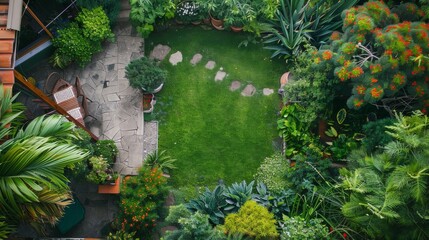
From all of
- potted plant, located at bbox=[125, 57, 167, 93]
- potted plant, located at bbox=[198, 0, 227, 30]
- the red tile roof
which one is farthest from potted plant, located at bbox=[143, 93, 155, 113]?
the red tile roof

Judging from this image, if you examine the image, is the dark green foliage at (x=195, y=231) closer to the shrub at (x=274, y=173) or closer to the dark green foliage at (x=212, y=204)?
the dark green foliage at (x=212, y=204)

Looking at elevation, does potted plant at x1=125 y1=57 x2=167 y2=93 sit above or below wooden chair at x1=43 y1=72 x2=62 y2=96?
below

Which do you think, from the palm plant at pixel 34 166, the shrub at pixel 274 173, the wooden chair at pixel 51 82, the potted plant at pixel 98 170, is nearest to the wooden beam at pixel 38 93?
the palm plant at pixel 34 166

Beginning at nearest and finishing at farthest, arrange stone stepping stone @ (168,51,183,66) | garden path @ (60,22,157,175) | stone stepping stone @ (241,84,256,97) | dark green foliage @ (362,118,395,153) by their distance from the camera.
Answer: dark green foliage @ (362,118,395,153)
garden path @ (60,22,157,175)
stone stepping stone @ (241,84,256,97)
stone stepping stone @ (168,51,183,66)

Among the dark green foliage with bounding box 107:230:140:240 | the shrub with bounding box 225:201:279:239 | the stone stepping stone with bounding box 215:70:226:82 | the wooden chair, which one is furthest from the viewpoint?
the stone stepping stone with bounding box 215:70:226:82

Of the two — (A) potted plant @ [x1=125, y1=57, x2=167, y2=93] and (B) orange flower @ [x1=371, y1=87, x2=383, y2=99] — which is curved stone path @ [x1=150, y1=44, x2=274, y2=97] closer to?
(A) potted plant @ [x1=125, y1=57, x2=167, y2=93]

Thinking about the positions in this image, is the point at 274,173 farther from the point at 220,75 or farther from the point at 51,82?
the point at 51,82

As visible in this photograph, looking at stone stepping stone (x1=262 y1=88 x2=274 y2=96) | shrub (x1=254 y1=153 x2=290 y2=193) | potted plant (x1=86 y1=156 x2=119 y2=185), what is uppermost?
potted plant (x1=86 y1=156 x2=119 y2=185)
